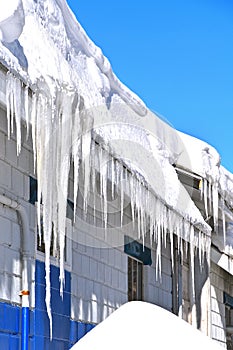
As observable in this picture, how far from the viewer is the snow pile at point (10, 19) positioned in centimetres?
505

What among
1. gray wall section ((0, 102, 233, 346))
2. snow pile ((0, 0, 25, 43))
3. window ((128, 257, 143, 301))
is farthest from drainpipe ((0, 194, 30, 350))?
window ((128, 257, 143, 301))

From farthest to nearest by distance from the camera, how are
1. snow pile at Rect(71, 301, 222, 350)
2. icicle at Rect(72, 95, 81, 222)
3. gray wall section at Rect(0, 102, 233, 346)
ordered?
gray wall section at Rect(0, 102, 233, 346)
icicle at Rect(72, 95, 81, 222)
snow pile at Rect(71, 301, 222, 350)

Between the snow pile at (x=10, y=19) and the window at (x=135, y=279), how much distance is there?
5.15m

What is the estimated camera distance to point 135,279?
33.4 feet

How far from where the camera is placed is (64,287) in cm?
741

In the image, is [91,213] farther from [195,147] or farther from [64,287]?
[195,147]

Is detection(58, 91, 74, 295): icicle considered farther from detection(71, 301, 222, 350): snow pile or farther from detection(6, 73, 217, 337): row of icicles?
detection(71, 301, 222, 350): snow pile

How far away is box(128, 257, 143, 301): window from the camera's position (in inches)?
Result: 392

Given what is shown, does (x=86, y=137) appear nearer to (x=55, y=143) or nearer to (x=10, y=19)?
(x=55, y=143)

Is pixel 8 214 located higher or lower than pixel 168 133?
lower

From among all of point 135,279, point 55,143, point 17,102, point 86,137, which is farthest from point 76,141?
point 135,279

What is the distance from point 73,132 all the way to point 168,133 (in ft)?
13.9

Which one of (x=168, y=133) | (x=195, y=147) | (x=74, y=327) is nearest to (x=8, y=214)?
(x=74, y=327)

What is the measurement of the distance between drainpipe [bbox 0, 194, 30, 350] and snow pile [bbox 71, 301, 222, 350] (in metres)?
3.84
